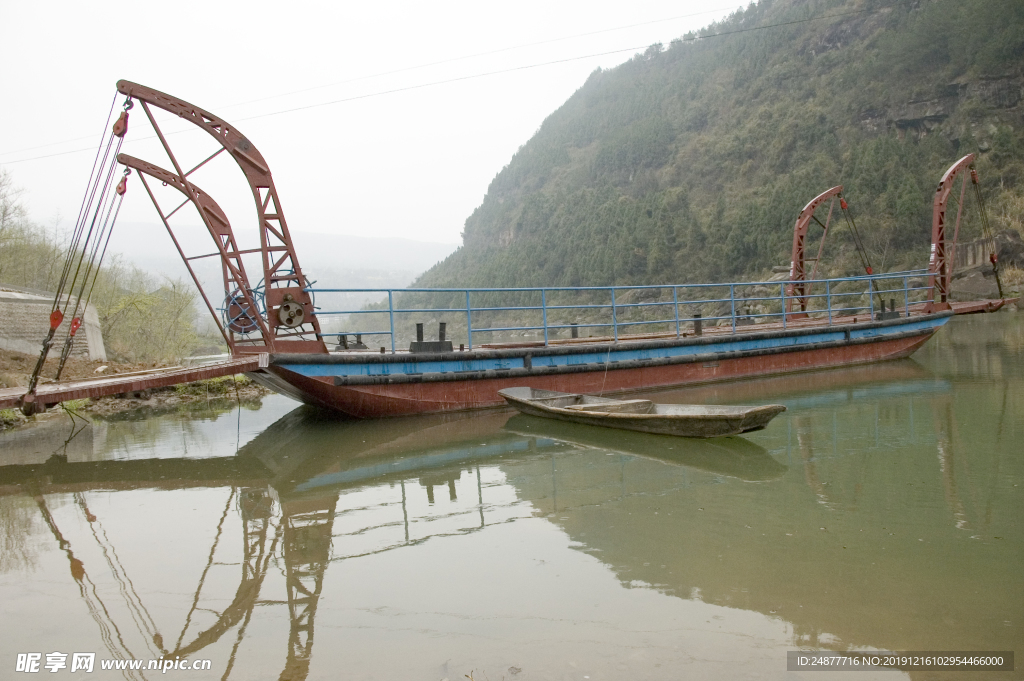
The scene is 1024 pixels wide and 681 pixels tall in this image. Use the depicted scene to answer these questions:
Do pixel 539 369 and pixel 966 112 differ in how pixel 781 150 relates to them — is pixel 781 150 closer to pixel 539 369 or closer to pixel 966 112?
pixel 966 112

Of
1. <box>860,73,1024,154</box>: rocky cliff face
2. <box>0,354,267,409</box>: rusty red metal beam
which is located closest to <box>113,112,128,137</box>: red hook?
<box>0,354,267,409</box>: rusty red metal beam

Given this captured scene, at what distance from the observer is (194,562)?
15.8ft

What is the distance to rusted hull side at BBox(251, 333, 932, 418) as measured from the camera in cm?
985

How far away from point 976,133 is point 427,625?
177ft

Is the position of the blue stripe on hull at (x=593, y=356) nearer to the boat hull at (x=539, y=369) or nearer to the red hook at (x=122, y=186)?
the boat hull at (x=539, y=369)

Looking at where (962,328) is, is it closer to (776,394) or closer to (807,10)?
(776,394)

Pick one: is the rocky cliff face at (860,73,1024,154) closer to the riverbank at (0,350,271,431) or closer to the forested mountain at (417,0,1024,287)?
the forested mountain at (417,0,1024,287)

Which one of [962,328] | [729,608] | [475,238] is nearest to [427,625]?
[729,608]

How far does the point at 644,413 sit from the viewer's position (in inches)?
332

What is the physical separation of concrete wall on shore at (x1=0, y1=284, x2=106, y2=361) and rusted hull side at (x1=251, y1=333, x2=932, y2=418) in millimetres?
8254

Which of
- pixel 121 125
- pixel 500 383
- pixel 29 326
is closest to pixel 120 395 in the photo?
pixel 29 326

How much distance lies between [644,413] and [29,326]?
15.3 metres

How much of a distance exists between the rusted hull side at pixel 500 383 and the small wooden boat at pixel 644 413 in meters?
0.78

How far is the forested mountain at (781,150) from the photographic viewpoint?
43.1 meters
